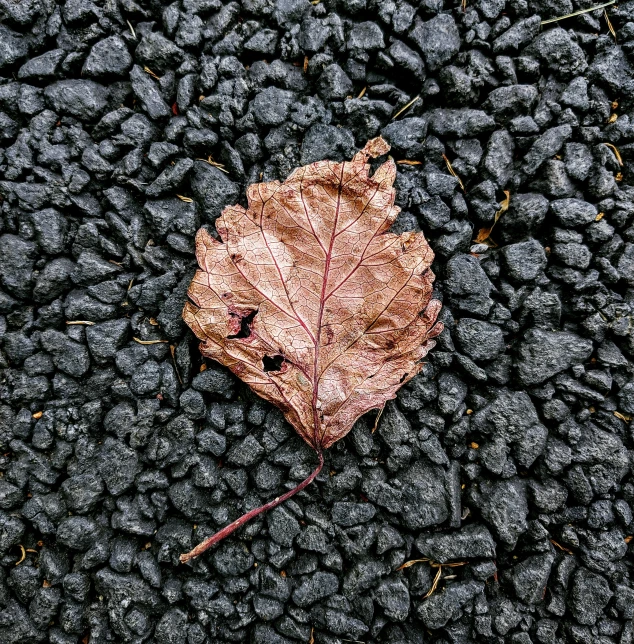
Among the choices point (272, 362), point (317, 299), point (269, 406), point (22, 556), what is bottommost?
point (22, 556)

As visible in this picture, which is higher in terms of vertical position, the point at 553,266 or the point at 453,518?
the point at 553,266

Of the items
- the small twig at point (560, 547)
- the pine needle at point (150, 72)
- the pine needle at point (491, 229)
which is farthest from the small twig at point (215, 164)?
the small twig at point (560, 547)

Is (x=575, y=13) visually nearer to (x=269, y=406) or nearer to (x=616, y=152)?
(x=616, y=152)

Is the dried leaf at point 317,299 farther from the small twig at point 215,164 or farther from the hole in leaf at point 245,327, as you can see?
the small twig at point 215,164

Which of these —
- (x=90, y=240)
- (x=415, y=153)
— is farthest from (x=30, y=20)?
(x=415, y=153)

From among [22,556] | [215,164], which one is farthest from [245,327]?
[22,556]

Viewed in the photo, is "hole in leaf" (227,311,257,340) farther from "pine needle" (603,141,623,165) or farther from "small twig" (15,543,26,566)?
"pine needle" (603,141,623,165)

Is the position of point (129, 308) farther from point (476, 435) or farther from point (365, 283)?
point (476, 435)
